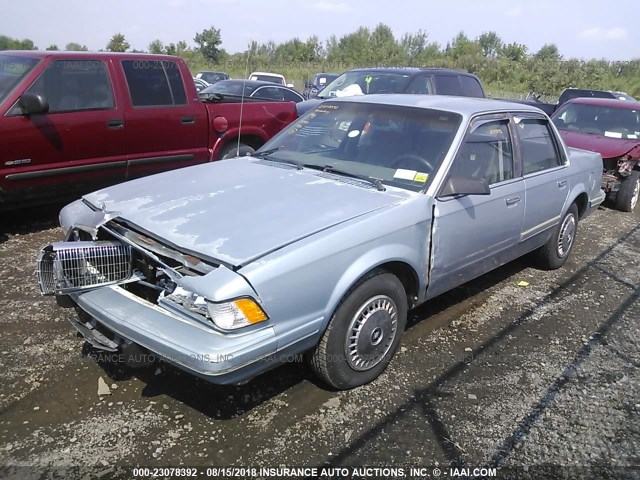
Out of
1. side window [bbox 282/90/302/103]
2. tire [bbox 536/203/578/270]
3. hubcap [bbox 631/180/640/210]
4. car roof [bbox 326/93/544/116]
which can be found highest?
car roof [bbox 326/93/544/116]

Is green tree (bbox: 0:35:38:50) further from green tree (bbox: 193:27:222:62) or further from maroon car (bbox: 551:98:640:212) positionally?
maroon car (bbox: 551:98:640:212)

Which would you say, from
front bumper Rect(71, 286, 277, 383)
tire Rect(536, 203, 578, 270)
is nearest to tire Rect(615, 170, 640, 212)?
tire Rect(536, 203, 578, 270)

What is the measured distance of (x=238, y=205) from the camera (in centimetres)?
314

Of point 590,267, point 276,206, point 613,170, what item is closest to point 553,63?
point 613,170

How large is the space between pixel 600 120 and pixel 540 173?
17.4ft

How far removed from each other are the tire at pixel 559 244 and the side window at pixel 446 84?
11.2 ft

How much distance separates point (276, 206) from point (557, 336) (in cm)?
244

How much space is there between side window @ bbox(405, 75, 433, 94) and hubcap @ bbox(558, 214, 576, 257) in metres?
3.31

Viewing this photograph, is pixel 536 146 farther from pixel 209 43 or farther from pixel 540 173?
pixel 209 43

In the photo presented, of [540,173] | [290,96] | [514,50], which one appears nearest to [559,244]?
[540,173]

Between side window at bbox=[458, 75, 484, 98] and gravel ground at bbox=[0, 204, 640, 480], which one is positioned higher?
side window at bbox=[458, 75, 484, 98]

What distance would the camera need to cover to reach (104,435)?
8.95ft

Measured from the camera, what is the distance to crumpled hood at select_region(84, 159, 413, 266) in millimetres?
2725

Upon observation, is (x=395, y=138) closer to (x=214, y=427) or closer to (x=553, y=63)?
(x=214, y=427)
